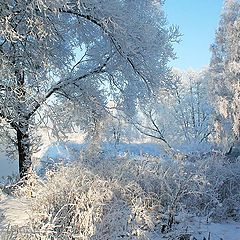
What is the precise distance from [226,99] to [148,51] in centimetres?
1107

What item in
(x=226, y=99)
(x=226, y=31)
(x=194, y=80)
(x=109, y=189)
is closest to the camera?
(x=109, y=189)

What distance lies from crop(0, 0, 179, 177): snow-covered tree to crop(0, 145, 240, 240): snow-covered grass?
138 centimetres

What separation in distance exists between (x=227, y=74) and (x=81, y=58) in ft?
36.4

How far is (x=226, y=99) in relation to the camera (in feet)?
59.1

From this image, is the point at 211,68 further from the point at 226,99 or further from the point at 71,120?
the point at 71,120

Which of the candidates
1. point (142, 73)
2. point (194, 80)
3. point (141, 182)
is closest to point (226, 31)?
point (194, 80)

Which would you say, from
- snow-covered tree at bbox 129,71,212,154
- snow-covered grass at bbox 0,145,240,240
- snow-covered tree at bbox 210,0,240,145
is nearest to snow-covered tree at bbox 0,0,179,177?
snow-covered grass at bbox 0,145,240,240

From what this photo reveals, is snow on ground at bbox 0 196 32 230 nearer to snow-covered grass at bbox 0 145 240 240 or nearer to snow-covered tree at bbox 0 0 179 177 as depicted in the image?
snow-covered grass at bbox 0 145 240 240

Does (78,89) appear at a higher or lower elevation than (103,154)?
higher

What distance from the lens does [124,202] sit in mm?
5762

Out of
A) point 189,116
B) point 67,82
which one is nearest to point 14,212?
point 67,82

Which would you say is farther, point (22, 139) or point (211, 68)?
point (211, 68)

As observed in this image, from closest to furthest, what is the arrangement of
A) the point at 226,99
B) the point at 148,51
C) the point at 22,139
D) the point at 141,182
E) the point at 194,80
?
1. the point at 141,182
2. the point at 148,51
3. the point at 22,139
4. the point at 226,99
5. the point at 194,80

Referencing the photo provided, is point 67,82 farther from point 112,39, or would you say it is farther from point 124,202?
point 124,202
